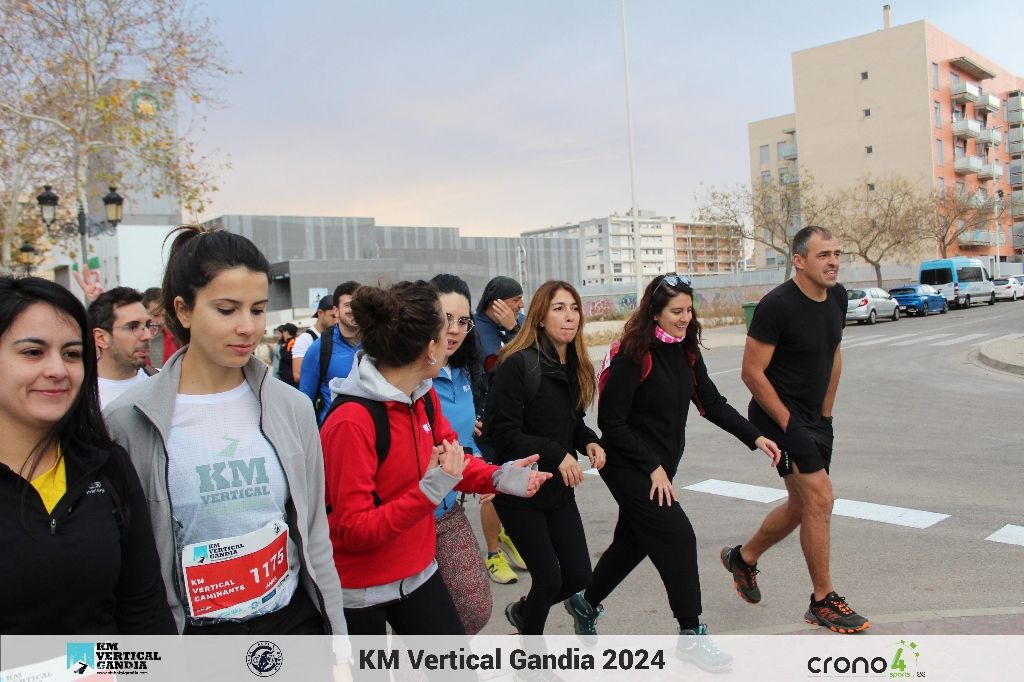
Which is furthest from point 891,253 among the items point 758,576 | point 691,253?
point 691,253

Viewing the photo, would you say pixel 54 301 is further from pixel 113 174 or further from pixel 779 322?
pixel 113 174

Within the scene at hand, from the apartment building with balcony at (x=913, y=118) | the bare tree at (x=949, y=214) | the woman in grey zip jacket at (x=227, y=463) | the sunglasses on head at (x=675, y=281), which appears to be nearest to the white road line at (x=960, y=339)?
the sunglasses on head at (x=675, y=281)

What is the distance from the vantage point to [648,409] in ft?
12.3

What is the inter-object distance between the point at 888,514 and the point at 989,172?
224 ft

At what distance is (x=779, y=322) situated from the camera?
4.16 m

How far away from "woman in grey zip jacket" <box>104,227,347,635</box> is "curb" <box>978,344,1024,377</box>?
607 inches

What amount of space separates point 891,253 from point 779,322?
54.2m

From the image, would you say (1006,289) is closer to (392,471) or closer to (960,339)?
(960,339)

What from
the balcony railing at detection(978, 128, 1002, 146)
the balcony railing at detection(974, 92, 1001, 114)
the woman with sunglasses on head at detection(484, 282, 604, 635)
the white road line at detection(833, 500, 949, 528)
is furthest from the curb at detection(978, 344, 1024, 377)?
the balcony railing at detection(974, 92, 1001, 114)

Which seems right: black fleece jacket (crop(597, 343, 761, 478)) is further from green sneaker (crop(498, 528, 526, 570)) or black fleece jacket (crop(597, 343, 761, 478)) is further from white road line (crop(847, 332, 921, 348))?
white road line (crop(847, 332, 921, 348))

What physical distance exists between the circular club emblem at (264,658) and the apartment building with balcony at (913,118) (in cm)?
5836

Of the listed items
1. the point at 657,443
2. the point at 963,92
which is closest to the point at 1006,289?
the point at 963,92

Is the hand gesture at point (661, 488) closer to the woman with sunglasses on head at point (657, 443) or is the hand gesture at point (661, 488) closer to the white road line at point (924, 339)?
the woman with sunglasses on head at point (657, 443)

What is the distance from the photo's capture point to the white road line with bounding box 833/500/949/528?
18.5 ft
